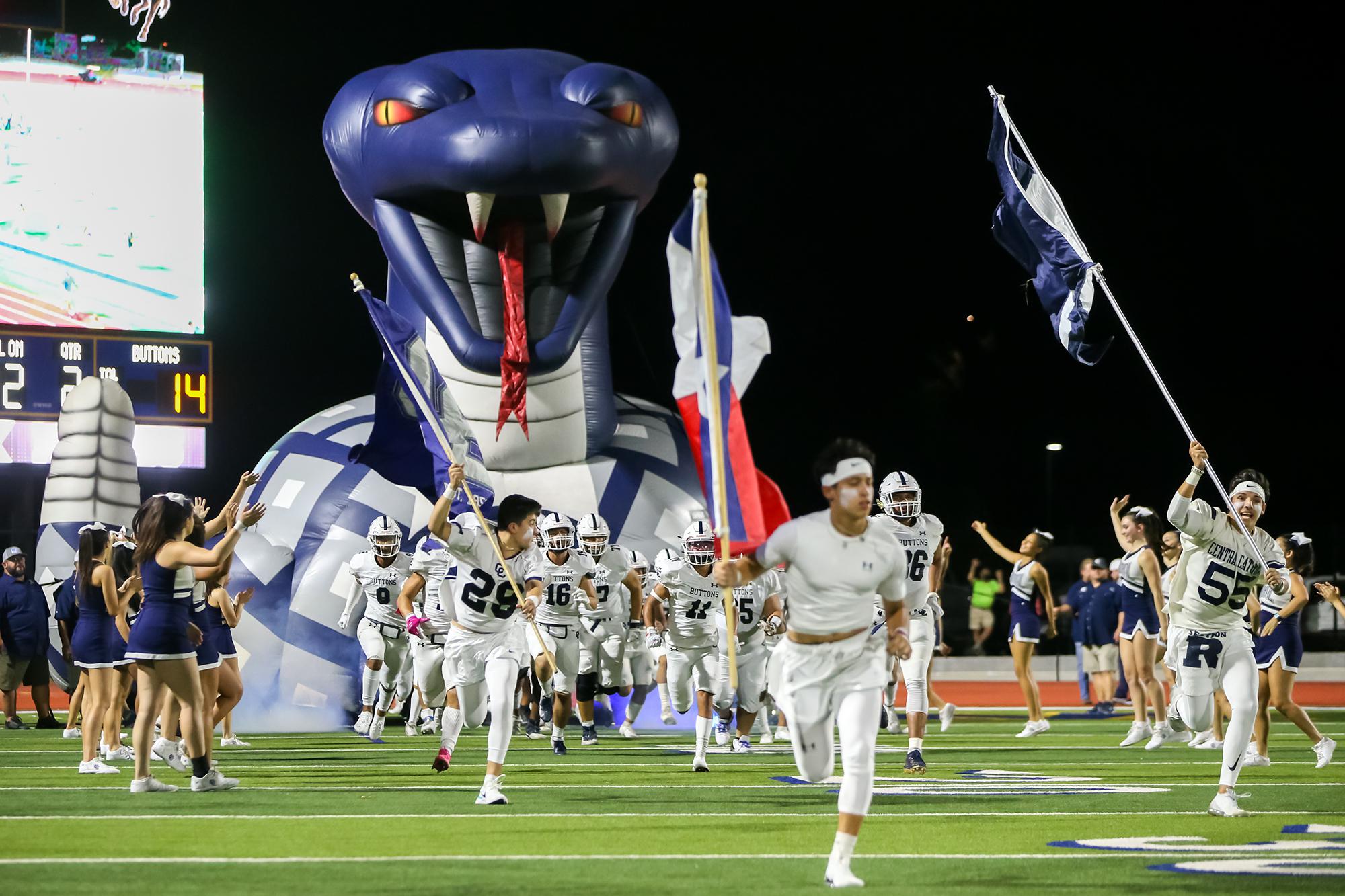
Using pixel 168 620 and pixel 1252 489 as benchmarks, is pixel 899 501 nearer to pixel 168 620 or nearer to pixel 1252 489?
pixel 1252 489

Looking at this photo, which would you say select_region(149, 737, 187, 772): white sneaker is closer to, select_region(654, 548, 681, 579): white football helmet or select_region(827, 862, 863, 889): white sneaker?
select_region(654, 548, 681, 579): white football helmet

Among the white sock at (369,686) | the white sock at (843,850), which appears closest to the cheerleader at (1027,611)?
the white sock at (369,686)

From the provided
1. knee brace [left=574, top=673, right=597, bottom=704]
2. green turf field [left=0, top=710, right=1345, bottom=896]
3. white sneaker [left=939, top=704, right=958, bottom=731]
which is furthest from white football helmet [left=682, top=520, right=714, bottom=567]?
white sneaker [left=939, top=704, right=958, bottom=731]

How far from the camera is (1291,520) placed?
118ft

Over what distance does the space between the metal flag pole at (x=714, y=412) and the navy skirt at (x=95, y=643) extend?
6.32 metres

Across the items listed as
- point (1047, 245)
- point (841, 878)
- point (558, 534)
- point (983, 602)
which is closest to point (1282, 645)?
point (1047, 245)

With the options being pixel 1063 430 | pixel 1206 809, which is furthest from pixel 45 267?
pixel 1063 430

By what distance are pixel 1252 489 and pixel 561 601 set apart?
7.38 m

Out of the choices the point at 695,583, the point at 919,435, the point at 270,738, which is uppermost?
the point at 919,435

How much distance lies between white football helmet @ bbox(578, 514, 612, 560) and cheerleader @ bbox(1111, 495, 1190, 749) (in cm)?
430

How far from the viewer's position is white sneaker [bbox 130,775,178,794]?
11094 mm

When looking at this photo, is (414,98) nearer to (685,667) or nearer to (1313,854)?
(685,667)

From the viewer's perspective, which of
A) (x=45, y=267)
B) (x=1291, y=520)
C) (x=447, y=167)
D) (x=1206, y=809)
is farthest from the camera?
(x=1291, y=520)

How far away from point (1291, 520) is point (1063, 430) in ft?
15.1
